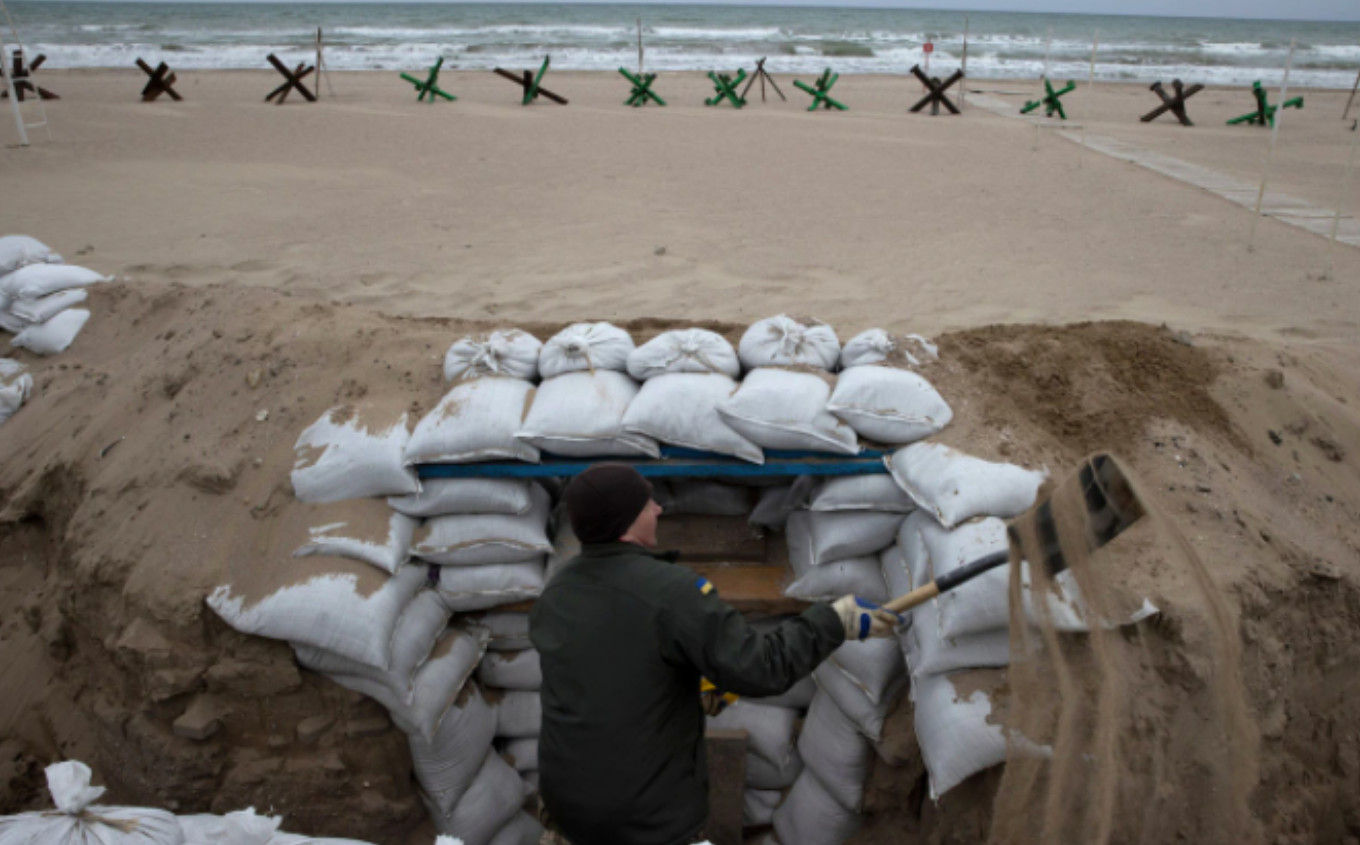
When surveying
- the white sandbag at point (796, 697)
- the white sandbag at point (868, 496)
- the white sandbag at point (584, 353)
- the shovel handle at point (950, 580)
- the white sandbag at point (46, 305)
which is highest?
the white sandbag at point (584, 353)

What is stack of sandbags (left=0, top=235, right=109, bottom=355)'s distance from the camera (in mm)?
4375

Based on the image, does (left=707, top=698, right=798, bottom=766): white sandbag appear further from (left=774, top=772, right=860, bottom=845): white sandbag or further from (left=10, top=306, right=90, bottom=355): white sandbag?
(left=10, top=306, right=90, bottom=355): white sandbag

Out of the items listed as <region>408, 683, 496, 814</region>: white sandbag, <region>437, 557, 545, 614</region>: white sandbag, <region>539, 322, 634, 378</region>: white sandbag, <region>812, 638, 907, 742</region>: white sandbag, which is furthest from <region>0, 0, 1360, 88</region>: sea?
<region>408, 683, 496, 814</region>: white sandbag

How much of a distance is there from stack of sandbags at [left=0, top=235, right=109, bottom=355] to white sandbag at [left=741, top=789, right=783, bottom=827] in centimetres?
403

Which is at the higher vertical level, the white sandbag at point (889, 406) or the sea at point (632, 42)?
the sea at point (632, 42)

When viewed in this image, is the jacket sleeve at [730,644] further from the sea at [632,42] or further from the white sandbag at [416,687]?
the sea at [632,42]

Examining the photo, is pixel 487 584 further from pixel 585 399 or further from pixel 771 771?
pixel 771 771

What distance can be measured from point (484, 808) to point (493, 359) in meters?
1.59

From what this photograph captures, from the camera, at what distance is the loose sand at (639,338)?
8.58 ft

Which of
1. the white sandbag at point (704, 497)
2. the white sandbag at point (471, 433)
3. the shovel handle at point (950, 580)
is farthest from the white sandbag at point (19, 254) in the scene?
the shovel handle at point (950, 580)

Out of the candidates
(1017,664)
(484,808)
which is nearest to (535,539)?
(484,808)

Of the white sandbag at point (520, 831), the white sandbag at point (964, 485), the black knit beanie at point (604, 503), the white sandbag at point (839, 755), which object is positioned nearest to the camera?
the black knit beanie at point (604, 503)

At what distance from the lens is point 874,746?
2.79m

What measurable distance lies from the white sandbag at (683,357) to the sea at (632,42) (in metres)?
13.0
